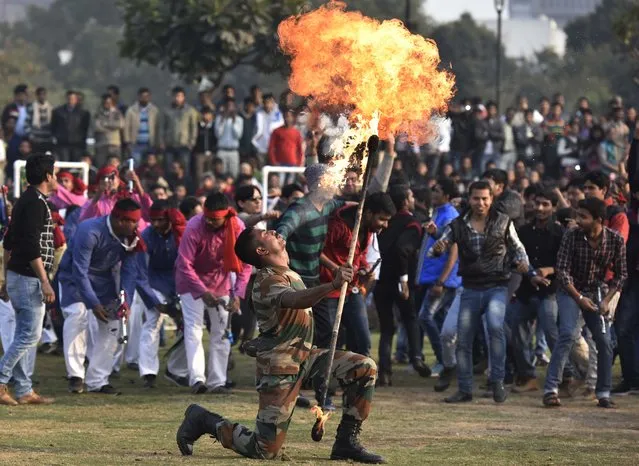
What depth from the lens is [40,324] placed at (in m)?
13.7

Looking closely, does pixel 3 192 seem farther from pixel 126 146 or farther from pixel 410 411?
pixel 126 146

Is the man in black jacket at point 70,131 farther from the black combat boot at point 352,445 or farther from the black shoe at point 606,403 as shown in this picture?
the black combat boot at point 352,445

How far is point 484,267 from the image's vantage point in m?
14.5

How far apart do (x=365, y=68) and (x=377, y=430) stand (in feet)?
10.2

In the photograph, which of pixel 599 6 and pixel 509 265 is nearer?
pixel 509 265

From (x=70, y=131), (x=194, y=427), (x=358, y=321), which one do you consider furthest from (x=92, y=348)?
(x=70, y=131)

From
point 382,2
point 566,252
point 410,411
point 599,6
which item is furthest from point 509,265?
point 382,2

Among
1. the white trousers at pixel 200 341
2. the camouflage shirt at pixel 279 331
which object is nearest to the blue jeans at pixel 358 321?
the white trousers at pixel 200 341

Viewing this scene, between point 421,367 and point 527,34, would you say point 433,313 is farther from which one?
point 527,34

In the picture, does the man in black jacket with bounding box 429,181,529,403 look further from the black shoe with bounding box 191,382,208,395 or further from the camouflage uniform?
the camouflage uniform

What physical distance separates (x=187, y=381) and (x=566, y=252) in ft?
13.7

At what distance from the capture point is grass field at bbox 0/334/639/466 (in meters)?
11.2

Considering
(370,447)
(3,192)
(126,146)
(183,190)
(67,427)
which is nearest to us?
(370,447)

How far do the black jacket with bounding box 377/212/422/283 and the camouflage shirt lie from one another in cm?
567
